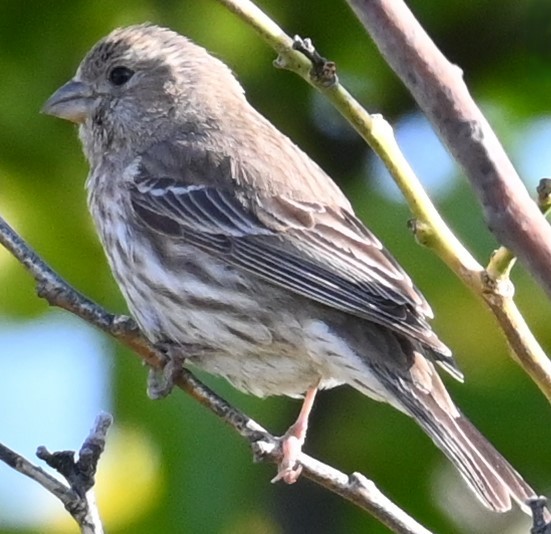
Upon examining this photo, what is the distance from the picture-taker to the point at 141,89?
17.2 ft

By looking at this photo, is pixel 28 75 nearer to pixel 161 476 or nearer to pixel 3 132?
pixel 3 132

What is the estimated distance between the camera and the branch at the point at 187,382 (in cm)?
280

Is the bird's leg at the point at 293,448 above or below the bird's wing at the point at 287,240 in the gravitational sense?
below

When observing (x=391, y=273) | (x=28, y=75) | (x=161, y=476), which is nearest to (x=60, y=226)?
(x=28, y=75)

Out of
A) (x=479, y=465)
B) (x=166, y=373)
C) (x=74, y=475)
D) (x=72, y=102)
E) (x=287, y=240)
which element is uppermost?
(x=72, y=102)

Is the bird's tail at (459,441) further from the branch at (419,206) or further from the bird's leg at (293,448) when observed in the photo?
the branch at (419,206)

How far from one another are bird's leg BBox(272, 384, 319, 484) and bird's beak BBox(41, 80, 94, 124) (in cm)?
146

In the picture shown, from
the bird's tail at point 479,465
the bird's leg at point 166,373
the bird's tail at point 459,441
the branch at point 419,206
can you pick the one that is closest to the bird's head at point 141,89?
the bird's leg at point 166,373

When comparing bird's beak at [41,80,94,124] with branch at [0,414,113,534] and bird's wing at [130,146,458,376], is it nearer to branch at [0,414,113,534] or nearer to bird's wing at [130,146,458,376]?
bird's wing at [130,146,458,376]

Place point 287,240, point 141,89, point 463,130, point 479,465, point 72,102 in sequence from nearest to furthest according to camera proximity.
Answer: point 463,130 → point 479,465 → point 287,240 → point 72,102 → point 141,89

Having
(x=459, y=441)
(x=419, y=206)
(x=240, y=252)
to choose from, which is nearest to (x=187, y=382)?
(x=459, y=441)

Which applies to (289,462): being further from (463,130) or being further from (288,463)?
(463,130)

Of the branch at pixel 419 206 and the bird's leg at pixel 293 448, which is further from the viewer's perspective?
the bird's leg at pixel 293 448

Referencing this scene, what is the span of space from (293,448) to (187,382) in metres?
0.36
